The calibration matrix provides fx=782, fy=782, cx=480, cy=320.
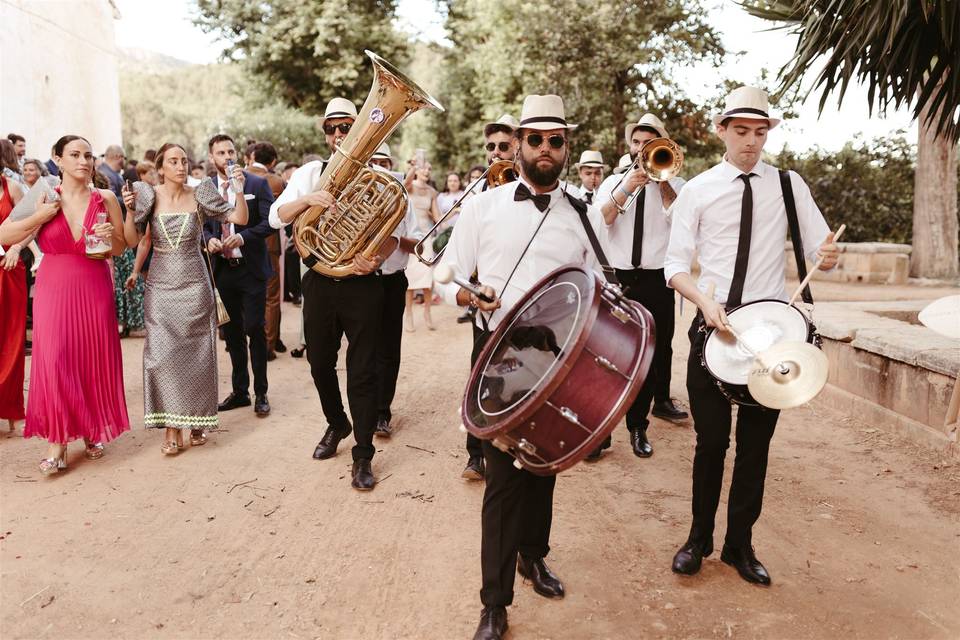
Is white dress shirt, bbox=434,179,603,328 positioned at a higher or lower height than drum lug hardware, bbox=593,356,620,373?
higher

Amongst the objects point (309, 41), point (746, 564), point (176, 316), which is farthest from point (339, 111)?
point (309, 41)

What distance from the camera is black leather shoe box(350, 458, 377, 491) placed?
504 centimetres

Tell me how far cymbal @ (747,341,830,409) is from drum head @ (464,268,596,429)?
86 cm

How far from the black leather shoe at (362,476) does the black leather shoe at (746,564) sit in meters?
2.22

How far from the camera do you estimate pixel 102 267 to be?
5520mm

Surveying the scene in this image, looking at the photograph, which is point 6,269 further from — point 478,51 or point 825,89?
point 478,51

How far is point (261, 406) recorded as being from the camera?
6.74 m

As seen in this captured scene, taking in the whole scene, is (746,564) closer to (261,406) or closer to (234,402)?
(261,406)

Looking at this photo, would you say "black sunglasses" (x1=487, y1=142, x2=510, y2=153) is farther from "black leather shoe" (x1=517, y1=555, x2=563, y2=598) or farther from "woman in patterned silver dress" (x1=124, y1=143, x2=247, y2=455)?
"black leather shoe" (x1=517, y1=555, x2=563, y2=598)

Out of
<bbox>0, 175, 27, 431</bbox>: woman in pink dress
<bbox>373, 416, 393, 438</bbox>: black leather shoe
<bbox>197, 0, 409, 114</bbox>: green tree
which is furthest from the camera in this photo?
<bbox>197, 0, 409, 114</bbox>: green tree

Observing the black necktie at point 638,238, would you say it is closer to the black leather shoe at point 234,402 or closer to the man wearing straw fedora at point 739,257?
the man wearing straw fedora at point 739,257

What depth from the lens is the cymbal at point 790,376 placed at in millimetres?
3121

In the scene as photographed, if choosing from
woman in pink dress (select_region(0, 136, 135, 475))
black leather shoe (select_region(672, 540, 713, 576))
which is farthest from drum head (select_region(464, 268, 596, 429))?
woman in pink dress (select_region(0, 136, 135, 475))

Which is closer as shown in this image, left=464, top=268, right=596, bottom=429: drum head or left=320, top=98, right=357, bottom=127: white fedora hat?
left=464, top=268, right=596, bottom=429: drum head
